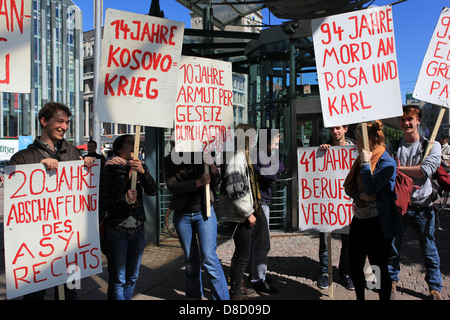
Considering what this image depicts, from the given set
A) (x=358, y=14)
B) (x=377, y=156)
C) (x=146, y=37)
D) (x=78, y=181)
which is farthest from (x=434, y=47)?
(x=78, y=181)

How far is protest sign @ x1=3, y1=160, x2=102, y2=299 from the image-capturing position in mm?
2580

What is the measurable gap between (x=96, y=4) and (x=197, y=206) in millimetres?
11124

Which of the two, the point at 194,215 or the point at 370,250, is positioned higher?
the point at 194,215

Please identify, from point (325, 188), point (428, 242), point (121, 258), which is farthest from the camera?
Result: point (325, 188)

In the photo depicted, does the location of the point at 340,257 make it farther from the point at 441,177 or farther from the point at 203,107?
the point at 203,107

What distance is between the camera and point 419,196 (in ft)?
11.8

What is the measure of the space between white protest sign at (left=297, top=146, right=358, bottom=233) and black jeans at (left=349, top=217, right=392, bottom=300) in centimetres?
79

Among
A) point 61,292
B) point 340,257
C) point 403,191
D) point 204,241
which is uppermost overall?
point 403,191

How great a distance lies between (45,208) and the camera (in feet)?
8.96

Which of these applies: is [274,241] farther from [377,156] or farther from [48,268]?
[48,268]

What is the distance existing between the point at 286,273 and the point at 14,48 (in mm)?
3839

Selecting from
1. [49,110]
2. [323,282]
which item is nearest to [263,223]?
[323,282]

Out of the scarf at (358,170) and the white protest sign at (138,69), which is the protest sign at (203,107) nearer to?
the white protest sign at (138,69)

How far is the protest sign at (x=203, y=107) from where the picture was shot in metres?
3.63
